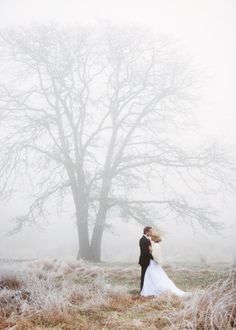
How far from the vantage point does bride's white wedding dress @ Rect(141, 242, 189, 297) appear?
32.8ft

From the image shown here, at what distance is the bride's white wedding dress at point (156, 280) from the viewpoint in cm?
998

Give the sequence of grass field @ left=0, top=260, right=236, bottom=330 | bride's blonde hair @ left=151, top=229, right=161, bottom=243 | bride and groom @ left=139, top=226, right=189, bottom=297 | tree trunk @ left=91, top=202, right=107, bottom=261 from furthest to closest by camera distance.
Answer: tree trunk @ left=91, top=202, right=107, bottom=261
bride's blonde hair @ left=151, top=229, right=161, bottom=243
bride and groom @ left=139, top=226, right=189, bottom=297
grass field @ left=0, top=260, right=236, bottom=330

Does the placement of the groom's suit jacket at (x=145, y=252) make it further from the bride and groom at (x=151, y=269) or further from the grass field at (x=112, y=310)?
the grass field at (x=112, y=310)

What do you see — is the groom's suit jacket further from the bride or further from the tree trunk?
the tree trunk

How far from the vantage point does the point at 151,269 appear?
10.5 m

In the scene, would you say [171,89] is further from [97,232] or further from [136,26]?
[97,232]

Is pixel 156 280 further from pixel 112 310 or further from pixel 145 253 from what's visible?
pixel 112 310

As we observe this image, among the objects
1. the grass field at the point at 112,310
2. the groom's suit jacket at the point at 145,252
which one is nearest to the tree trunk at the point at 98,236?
the groom's suit jacket at the point at 145,252

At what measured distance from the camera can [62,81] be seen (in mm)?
20719

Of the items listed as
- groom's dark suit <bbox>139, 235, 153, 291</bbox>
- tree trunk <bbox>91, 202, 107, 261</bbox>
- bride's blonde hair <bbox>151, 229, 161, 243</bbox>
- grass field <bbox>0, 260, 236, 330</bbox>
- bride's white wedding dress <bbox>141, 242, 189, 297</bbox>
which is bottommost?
grass field <bbox>0, 260, 236, 330</bbox>

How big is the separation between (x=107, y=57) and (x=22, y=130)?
206 inches

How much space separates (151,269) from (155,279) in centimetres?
32

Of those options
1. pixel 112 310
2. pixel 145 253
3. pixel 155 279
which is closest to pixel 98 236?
pixel 145 253

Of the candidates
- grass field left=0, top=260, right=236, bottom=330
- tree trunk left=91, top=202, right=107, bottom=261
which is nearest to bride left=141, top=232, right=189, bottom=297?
grass field left=0, top=260, right=236, bottom=330
